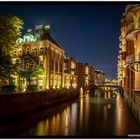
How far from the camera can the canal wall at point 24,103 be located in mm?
19625

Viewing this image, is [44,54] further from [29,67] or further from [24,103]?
[24,103]

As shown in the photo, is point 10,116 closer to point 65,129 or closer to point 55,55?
point 65,129

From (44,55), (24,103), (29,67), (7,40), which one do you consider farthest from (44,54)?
(7,40)

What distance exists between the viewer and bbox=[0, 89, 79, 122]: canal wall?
1962cm

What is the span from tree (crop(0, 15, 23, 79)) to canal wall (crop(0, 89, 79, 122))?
2.50 meters

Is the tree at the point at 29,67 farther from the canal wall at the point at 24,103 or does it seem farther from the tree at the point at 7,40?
the tree at the point at 7,40

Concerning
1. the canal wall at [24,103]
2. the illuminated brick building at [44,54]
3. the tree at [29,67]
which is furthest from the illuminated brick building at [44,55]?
the canal wall at [24,103]

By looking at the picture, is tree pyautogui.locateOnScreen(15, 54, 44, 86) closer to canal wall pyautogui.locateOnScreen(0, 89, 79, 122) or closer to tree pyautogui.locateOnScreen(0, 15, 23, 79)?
canal wall pyautogui.locateOnScreen(0, 89, 79, 122)

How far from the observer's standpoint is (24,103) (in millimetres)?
23969

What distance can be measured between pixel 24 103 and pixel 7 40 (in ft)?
25.2

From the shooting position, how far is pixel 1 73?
65.4 feet

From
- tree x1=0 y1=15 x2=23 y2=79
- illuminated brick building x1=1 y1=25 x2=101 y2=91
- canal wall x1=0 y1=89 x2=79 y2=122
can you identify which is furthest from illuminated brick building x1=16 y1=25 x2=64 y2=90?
tree x1=0 y1=15 x2=23 y2=79

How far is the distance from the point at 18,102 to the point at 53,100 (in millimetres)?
13355
